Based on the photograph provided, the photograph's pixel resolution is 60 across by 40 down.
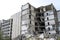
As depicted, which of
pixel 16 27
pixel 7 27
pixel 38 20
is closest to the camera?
pixel 38 20

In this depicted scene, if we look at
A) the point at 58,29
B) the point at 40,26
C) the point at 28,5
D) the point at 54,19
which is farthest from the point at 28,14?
the point at 58,29

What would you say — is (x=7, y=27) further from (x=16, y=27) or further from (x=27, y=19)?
(x=27, y=19)

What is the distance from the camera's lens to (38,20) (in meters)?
48.8

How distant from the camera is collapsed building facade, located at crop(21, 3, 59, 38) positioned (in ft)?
143

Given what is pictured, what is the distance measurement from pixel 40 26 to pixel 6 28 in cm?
2490

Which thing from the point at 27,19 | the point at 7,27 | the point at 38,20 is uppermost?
the point at 27,19

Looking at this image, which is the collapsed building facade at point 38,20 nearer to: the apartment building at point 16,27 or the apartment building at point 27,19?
the apartment building at point 27,19

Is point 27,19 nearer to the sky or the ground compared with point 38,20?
nearer to the sky

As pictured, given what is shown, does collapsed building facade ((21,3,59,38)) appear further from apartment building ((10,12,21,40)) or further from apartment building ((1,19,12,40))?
apartment building ((1,19,12,40))

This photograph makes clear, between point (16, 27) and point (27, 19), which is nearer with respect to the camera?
point (27, 19)

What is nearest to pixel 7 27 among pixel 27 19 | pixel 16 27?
pixel 16 27

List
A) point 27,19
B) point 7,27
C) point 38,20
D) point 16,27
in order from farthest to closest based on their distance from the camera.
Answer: point 7,27 < point 16,27 < point 38,20 < point 27,19

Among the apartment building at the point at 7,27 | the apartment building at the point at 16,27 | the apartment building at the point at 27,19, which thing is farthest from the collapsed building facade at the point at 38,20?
the apartment building at the point at 7,27

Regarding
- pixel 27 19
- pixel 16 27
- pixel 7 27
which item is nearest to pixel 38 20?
pixel 27 19
